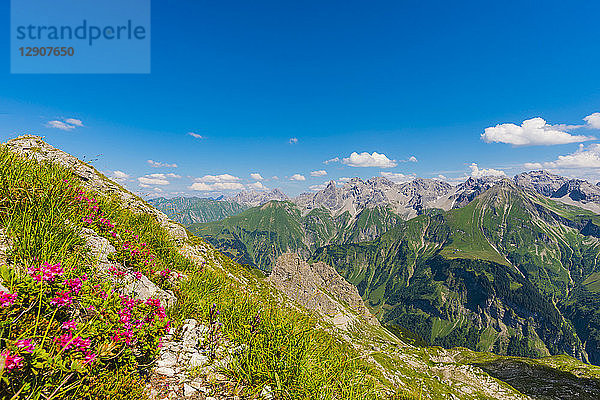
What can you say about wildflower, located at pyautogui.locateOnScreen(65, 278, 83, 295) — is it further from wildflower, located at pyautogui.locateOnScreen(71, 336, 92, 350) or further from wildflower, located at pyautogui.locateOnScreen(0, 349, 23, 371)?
wildflower, located at pyautogui.locateOnScreen(0, 349, 23, 371)

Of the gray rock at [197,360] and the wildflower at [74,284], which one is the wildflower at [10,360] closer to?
the wildflower at [74,284]

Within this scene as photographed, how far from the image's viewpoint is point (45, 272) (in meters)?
3.80

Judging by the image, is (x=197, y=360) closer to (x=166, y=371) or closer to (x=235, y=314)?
(x=166, y=371)

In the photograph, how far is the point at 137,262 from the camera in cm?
676

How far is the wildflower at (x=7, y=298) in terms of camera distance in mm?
3139

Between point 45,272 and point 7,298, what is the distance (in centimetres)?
60

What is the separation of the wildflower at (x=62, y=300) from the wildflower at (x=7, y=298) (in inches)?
16.6

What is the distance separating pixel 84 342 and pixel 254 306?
3.80 m

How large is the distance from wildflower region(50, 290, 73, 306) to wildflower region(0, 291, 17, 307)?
1.38 ft

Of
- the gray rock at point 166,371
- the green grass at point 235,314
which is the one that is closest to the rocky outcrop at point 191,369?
the gray rock at point 166,371

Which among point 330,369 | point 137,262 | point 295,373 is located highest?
point 137,262

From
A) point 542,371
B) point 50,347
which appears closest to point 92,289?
point 50,347

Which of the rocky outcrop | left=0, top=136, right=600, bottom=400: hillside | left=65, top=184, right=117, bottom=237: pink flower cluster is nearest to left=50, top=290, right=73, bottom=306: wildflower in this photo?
left=0, top=136, right=600, bottom=400: hillside

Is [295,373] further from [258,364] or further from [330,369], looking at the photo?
[330,369]
